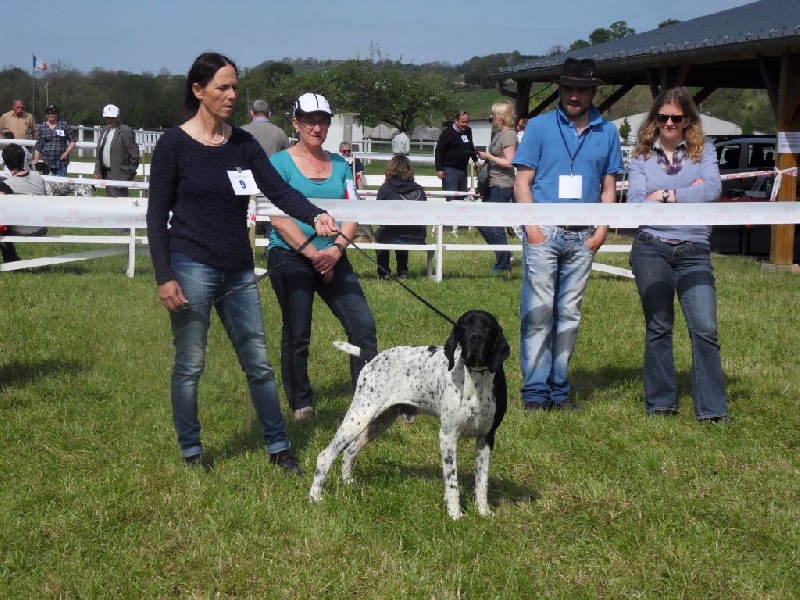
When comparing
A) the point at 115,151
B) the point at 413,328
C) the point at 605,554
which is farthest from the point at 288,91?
the point at 605,554

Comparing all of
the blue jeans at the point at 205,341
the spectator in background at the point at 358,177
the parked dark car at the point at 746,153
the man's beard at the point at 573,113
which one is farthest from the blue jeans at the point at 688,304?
the parked dark car at the point at 746,153

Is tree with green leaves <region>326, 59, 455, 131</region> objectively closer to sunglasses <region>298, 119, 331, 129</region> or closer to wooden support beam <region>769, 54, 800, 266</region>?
wooden support beam <region>769, 54, 800, 266</region>

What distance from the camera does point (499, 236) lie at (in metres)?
13.5

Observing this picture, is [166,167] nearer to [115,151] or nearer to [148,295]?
[148,295]

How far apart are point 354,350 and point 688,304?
244 centimetres

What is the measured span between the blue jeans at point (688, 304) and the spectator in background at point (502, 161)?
7.09 meters

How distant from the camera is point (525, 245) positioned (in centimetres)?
670

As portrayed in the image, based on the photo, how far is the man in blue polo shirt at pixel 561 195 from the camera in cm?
648

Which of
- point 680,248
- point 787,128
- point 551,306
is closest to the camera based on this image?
point 680,248

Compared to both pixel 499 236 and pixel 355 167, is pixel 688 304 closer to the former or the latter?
pixel 499 236

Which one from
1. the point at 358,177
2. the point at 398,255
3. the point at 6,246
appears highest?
the point at 358,177

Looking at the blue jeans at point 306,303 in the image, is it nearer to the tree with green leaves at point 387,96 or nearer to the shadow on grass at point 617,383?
the shadow on grass at point 617,383

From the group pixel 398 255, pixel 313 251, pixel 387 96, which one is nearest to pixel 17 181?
pixel 398 255

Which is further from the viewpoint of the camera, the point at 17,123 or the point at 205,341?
the point at 17,123
